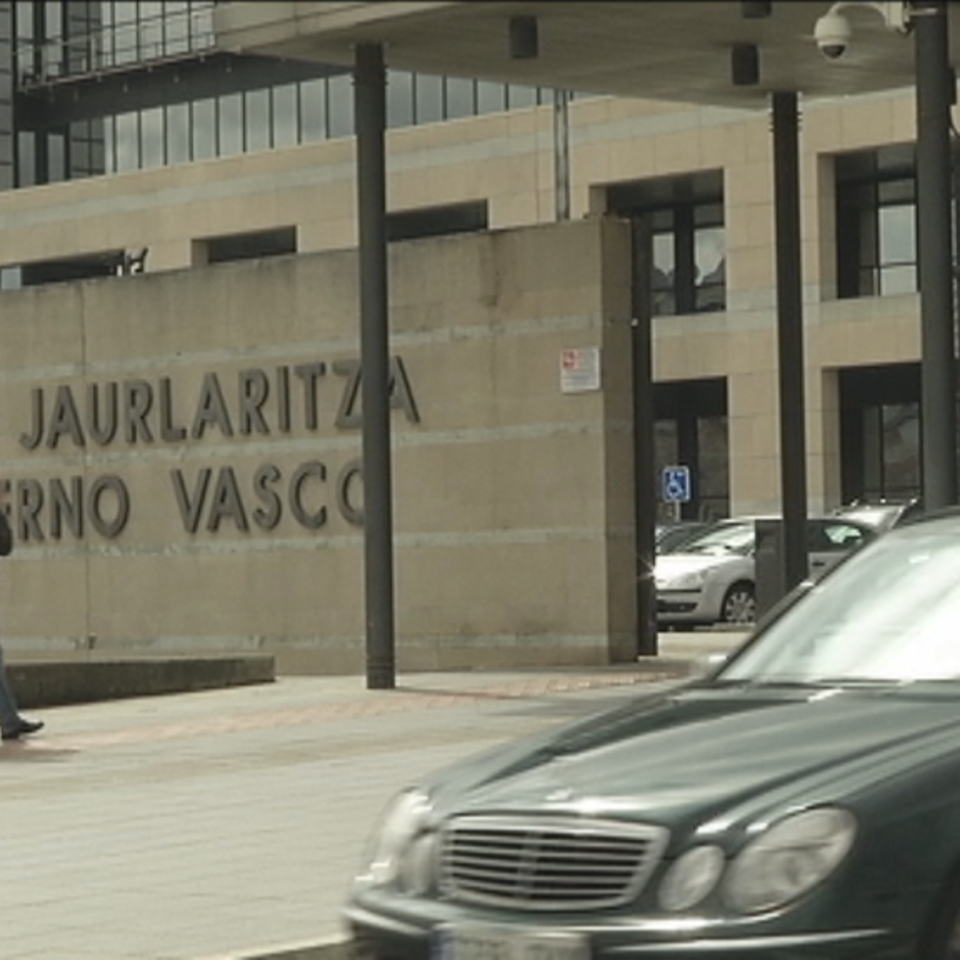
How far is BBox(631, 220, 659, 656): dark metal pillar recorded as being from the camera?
26094 mm

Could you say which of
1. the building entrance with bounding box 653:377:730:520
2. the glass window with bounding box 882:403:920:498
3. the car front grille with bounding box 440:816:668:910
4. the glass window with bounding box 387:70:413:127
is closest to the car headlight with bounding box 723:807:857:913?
the car front grille with bounding box 440:816:668:910

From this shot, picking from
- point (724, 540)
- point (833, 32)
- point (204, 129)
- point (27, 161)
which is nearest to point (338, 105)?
point (204, 129)

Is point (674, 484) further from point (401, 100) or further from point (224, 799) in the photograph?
point (224, 799)

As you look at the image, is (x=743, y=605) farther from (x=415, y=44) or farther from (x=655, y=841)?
(x=655, y=841)

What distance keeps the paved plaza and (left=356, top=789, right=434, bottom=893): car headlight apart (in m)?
1.56

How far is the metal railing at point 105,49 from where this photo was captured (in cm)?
8088

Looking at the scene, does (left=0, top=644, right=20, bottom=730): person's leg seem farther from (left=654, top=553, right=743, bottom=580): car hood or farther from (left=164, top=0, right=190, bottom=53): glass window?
(left=164, top=0, right=190, bottom=53): glass window

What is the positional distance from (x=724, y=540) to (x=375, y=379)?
17.0 metres

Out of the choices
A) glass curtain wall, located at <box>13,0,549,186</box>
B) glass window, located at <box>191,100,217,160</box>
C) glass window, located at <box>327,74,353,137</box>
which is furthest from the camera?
glass window, located at <box>191,100,217,160</box>

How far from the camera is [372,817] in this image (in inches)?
549

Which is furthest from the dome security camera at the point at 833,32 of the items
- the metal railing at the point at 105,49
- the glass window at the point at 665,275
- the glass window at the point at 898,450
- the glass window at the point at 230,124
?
the metal railing at the point at 105,49

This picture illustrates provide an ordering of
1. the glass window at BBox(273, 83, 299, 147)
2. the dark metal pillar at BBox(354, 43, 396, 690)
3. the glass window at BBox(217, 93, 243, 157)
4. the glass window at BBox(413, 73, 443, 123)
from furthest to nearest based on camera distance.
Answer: the glass window at BBox(217, 93, 243, 157), the glass window at BBox(273, 83, 299, 147), the glass window at BBox(413, 73, 443, 123), the dark metal pillar at BBox(354, 43, 396, 690)

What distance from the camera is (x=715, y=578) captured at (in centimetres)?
3834

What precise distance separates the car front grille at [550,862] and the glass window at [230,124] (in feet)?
233
